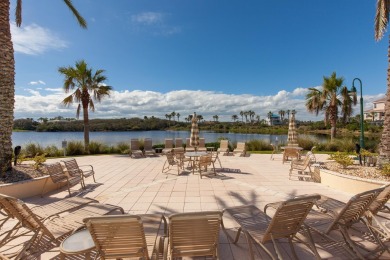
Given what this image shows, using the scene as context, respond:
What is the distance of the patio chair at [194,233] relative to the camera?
2.11 metres

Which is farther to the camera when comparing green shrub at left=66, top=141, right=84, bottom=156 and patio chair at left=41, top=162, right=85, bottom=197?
green shrub at left=66, top=141, right=84, bottom=156

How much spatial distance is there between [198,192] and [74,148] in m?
10.2

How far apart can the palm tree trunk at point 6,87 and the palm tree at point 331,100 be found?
61.5 ft

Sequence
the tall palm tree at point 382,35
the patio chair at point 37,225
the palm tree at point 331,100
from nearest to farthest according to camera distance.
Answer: the patio chair at point 37,225 → the tall palm tree at point 382,35 → the palm tree at point 331,100

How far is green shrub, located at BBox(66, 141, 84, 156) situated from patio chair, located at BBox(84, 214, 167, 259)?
12.1 m

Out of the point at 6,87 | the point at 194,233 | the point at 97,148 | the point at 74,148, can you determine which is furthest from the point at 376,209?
the point at 74,148

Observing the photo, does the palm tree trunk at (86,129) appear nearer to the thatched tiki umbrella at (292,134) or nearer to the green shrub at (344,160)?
the thatched tiki umbrella at (292,134)

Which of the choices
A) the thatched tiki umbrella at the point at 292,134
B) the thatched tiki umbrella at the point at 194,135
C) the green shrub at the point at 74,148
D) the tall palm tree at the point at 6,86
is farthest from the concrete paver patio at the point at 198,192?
the green shrub at the point at 74,148

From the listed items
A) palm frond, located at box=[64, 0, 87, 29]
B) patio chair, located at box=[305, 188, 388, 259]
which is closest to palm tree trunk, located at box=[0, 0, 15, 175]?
palm frond, located at box=[64, 0, 87, 29]

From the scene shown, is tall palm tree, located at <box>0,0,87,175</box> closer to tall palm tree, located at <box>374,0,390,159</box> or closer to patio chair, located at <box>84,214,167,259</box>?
patio chair, located at <box>84,214,167,259</box>

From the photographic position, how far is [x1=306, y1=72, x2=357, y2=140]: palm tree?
54.4 feet

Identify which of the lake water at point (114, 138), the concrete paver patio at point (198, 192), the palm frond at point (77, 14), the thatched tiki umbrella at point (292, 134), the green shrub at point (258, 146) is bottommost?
the concrete paver patio at point (198, 192)

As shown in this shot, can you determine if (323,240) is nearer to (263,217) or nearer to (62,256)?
(263,217)

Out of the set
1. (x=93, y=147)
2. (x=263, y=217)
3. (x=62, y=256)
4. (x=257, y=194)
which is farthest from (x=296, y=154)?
(x=93, y=147)
